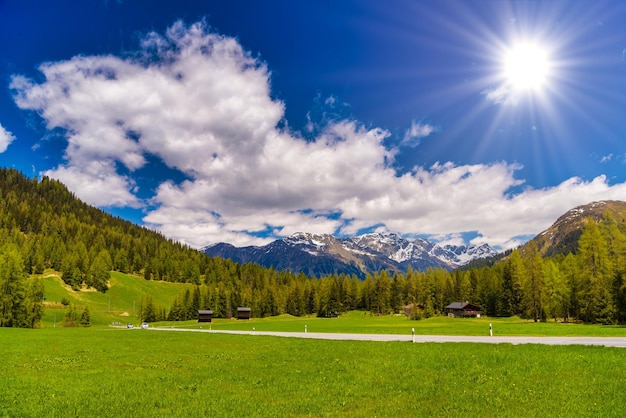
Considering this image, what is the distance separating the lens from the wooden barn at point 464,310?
15100 cm

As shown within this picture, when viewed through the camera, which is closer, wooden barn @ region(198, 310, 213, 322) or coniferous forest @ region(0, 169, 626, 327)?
coniferous forest @ region(0, 169, 626, 327)

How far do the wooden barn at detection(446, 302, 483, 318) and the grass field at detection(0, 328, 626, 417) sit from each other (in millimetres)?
137799

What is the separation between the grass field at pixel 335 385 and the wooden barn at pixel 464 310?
452ft

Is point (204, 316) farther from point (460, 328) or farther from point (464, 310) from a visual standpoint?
point (460, 328)

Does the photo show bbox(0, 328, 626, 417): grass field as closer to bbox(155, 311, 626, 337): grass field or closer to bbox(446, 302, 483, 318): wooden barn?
bbox(155, 311, 626, 337): grass field

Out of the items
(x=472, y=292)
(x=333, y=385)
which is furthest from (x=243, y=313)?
(x=333, y=385)

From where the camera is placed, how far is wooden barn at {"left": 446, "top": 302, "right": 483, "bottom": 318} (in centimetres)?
15100

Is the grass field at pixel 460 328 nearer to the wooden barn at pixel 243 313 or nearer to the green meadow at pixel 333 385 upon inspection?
→ the green meadow at pixel 333 385

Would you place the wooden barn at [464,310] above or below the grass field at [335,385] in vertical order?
below

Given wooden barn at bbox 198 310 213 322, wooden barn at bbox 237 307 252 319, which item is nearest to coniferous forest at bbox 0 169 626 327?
wooden barn at bbox 237 307 252 319

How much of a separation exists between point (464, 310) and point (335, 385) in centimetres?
15408

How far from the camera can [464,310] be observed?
154 metres

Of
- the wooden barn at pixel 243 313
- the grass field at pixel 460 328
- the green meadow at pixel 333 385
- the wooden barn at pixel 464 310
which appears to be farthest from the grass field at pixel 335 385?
the wooden barn at pixel 243 313

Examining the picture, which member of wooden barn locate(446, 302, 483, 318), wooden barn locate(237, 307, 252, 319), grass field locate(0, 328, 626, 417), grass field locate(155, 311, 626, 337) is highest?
grass field locate(0, 328, 626, 417)
